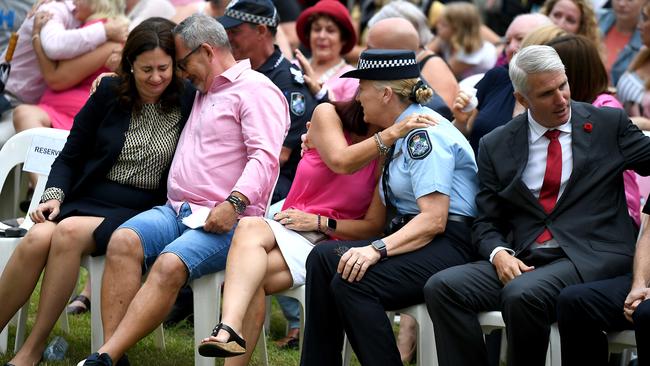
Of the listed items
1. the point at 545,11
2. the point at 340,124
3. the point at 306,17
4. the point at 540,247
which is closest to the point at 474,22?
the point at 545,11

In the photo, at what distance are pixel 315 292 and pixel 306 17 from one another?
8.84 ft

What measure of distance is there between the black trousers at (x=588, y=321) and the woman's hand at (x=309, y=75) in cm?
232

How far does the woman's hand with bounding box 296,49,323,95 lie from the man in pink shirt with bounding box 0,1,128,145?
1.19 m

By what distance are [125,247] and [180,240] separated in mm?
261

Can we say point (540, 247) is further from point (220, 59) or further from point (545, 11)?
point (545, 11)

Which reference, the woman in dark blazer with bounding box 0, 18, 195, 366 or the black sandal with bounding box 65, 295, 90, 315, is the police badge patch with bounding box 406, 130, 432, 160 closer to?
the woman in dark blazer with bounding box 0, 18, 195, 366

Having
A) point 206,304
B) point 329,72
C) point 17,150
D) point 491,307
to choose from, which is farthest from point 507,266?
point 17,150

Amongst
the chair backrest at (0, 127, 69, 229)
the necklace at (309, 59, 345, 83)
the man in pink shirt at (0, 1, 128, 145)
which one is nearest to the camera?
the chair backrest at (0, 127, 69, 229)

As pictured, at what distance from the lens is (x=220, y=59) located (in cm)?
573

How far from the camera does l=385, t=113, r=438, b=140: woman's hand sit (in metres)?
5.09

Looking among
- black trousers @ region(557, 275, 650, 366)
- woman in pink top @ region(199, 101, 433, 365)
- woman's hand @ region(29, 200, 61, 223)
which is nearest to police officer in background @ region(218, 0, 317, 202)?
woman in pink top @ region(199, 101, 433, 365)

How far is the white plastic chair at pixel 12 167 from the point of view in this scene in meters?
5.89

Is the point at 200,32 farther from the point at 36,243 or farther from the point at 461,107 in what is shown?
the point at 461,107

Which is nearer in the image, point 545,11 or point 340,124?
point 340,124
